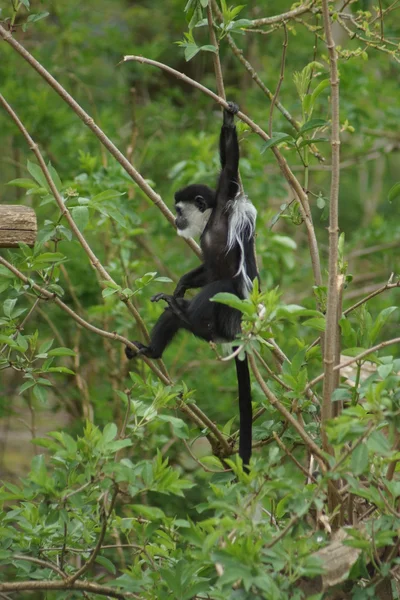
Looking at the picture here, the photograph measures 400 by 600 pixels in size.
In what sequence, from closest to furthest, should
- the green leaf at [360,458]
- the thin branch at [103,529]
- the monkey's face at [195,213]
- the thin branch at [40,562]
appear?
the green leaf at [360,458], the thin branch at [103,529], the thin branch at [40,562], the monkey's face at [195,213]

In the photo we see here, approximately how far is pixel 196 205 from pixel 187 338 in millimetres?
1314

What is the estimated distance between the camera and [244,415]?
247 centimetres

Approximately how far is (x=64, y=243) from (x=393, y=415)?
9.68 feet

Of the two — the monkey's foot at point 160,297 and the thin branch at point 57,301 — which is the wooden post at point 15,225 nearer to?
the thin branch at point 57,301

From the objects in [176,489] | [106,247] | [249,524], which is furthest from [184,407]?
[106,247]

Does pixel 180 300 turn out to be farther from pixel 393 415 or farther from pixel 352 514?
pixel 393 415

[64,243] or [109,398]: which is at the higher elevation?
[64,243]

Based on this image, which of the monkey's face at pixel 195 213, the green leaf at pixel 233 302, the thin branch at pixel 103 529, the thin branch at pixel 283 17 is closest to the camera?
the green leaf at pixel 233 302

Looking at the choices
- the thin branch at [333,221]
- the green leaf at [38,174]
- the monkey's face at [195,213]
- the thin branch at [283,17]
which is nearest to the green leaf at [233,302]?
the thin branch at [333,221]

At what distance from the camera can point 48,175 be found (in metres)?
2.22

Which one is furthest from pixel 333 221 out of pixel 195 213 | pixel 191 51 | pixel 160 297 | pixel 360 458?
pixel 195 213

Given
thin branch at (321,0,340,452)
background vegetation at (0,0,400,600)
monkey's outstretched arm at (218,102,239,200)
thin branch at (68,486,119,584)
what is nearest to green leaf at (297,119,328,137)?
background vegetation at (0,0,400,600)

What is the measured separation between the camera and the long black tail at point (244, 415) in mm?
2402

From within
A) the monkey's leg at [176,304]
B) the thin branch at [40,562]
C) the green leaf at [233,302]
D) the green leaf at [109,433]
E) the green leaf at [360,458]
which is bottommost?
the thin branch at [40,562]
